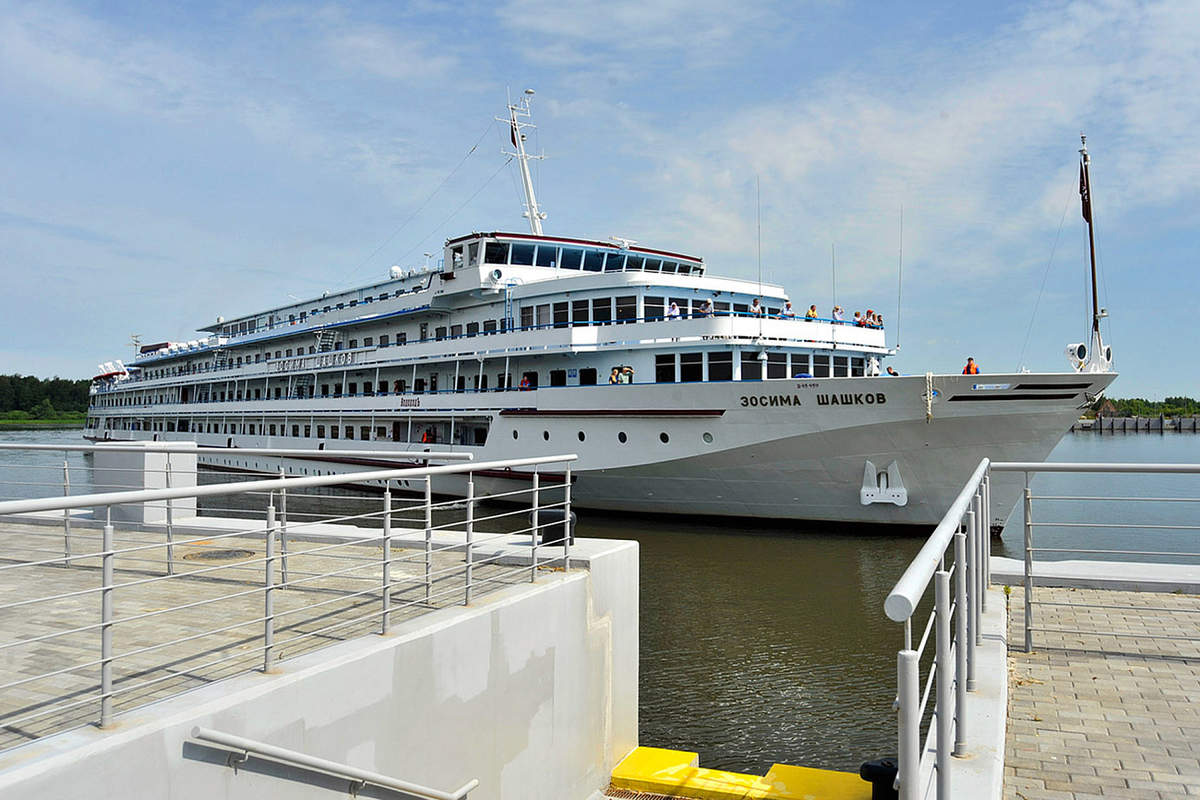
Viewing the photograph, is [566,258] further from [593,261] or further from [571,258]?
[593,261]

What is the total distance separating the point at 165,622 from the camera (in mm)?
5523

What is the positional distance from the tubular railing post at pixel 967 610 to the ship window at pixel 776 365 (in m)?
17.8

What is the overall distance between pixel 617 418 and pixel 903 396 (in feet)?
23.6

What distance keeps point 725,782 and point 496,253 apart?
2197 centimetres

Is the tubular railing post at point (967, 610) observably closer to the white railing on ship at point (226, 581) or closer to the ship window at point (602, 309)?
the white railing on ship at point (226, 581)

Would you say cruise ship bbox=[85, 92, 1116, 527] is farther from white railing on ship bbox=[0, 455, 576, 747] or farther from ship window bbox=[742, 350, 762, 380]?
white railing on ship bbox=[0, 455, 576, 747]

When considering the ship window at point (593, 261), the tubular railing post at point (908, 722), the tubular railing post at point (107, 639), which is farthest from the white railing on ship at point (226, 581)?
the ship window at point (593, 261)

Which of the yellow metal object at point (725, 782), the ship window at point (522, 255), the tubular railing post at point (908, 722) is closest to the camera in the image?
the tubular railing post at point (908, 722)

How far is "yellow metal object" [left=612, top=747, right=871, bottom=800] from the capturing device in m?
6.78

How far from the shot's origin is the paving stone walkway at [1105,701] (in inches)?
146

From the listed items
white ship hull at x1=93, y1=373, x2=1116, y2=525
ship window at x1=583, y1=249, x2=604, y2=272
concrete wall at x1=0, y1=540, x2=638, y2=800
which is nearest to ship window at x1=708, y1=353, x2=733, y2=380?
white ship hull at x1=93, y1=373, x2=1116, y2=525

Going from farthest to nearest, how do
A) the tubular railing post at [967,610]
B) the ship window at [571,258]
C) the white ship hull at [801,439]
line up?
the ship window at [571,258], the white ship hull at [801,439], the tubular railing post at [967,610]

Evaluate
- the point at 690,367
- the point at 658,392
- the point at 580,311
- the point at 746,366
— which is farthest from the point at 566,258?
the point at 746,366

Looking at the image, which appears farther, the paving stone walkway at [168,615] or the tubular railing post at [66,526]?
the tubular railing post at [66,526]
